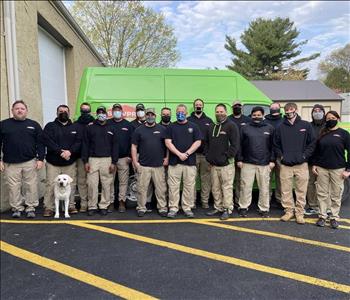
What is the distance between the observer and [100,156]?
632cm

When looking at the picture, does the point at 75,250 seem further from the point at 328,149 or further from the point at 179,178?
the point at 328,149

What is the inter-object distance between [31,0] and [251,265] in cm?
770

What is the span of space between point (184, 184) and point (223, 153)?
3.03 ft

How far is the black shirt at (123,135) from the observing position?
655 cm

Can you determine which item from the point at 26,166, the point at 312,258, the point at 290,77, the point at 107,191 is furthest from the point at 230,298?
the point at 290,77

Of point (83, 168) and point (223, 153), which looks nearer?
point (223, 153)

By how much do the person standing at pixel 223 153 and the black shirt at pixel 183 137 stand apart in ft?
0.87

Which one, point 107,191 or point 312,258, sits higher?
point 107,191

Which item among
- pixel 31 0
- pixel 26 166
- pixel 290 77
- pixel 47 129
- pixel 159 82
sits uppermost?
pixel 290 77

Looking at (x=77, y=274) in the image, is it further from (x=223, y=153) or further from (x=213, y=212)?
(x=223, y=153)

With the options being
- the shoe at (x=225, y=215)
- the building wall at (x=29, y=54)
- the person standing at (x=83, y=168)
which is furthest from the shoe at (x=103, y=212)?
Result: the shoe at (x=225, y=215)

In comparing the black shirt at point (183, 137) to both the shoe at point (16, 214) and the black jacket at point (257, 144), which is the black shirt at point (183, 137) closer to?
the black jacket at point (257, 144)

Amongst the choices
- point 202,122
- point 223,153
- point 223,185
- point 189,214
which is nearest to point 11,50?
point 202,122

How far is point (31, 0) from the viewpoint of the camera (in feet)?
26.7
